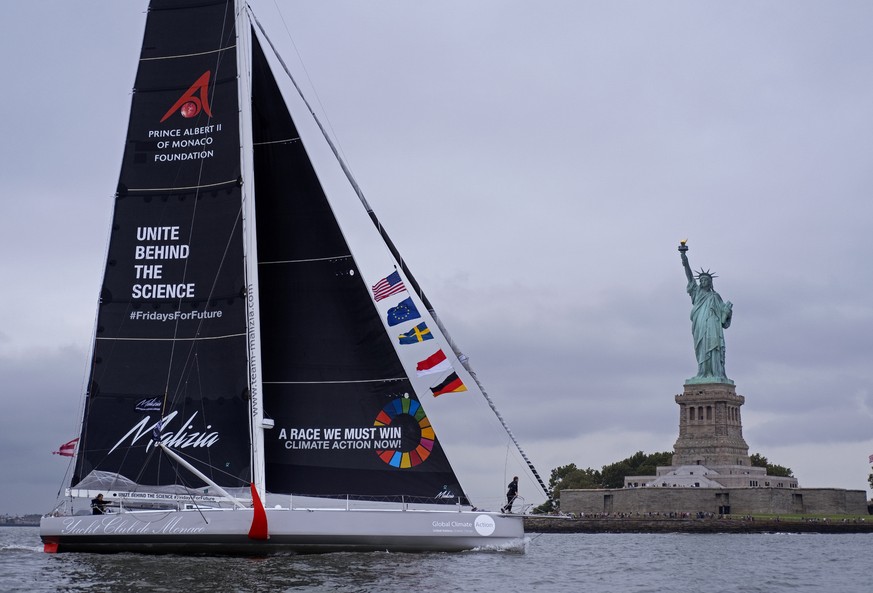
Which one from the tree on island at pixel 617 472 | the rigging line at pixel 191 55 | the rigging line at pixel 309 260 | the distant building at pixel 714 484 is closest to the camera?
the rigging line at pixel 309 260

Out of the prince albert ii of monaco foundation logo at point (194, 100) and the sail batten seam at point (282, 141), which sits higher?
the prince albert ii of monaco foundation logo at point (194, 100)

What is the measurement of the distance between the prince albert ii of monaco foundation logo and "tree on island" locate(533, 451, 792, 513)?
82.0 m

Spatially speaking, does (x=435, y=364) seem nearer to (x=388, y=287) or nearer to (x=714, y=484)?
(x=388, y=287)

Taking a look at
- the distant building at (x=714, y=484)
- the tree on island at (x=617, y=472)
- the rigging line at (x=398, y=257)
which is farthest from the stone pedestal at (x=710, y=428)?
the rigging line at (x=398, y=257)

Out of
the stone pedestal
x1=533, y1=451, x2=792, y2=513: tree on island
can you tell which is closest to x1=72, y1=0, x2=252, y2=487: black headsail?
the stone pedestal

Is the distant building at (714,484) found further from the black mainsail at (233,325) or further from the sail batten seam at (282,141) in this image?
the sail batten seam at (282,141)

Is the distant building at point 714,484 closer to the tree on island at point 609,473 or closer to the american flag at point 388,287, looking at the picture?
the tree on island at point 609,473

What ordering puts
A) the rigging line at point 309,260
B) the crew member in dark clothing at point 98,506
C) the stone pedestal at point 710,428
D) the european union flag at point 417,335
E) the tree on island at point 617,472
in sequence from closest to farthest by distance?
the crew member in dark clothing at point 98,506
the european union flag at point 417,335
the rigging line at point 309,260
the stone pedestal at point 710,428
the tree on island at point 617,472

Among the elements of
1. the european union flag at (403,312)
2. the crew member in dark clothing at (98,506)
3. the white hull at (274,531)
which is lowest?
the white hull at (274,531)

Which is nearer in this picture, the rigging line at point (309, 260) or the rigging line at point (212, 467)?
the rigging line at point (212, 467)

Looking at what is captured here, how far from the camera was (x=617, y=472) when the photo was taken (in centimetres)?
10794

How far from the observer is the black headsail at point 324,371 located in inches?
949

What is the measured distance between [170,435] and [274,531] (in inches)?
147

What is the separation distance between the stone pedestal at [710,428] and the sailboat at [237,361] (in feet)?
193
